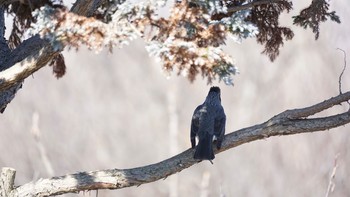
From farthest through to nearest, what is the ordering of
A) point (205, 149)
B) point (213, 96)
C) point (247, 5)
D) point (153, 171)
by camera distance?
point (213, 96) → point (205, 149) → point (247, 5) → point (153, 171)

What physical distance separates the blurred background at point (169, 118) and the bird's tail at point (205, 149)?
7.27 m

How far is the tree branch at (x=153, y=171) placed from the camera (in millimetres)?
5223

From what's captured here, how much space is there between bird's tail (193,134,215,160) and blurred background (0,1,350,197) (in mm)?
7269

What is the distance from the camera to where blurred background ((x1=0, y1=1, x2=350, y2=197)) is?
13688 mm

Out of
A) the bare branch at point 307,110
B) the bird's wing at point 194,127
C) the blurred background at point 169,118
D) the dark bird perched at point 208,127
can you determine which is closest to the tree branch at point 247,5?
the bare branch at point 307,110

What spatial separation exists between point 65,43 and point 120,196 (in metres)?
9.92

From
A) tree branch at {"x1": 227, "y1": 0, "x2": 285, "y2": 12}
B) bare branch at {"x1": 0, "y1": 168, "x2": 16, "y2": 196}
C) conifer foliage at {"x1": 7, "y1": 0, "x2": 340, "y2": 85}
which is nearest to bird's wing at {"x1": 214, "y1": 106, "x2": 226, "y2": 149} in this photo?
tree branch at {"x1": 227, "y1": 0, "x2": 285, "y2": 12}

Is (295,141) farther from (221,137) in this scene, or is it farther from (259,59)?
(221,137)

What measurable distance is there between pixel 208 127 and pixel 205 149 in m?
0.41

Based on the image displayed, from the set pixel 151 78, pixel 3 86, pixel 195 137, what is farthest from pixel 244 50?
pixel 3 86

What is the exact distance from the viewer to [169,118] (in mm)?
14172

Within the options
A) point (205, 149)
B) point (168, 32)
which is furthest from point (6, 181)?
point (168, 32)

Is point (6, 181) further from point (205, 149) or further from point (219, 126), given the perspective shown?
point (219, 126)

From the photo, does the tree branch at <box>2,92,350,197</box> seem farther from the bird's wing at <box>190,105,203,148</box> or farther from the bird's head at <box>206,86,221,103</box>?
the bird's head at <box>206,86,221,103</box>
